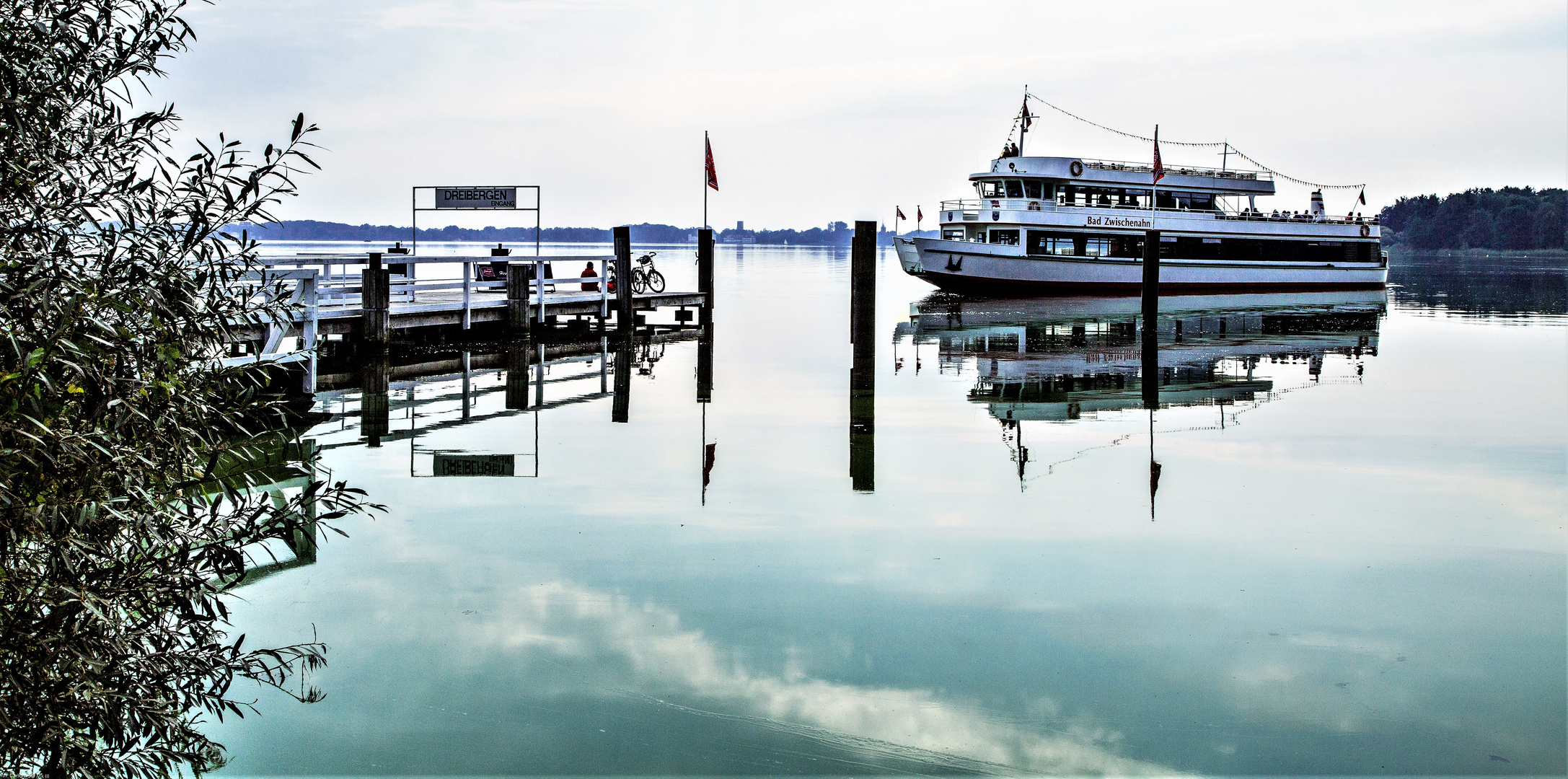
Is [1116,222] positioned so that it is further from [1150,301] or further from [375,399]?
[375,399]

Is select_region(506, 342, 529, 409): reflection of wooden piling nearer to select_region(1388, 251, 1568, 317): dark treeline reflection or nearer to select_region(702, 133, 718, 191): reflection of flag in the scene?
select_region(702, 133, 718, 191): reflection of flag

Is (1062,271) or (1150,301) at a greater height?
(1062,271)

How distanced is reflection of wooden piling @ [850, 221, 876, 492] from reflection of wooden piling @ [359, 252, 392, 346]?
722cm

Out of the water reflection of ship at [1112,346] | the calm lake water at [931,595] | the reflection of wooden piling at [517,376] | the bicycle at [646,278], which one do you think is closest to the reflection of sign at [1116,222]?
the water reflection of ship at [1112,346]

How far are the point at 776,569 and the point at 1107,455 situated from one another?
5.68m

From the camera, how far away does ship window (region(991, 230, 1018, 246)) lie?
47.1 meters

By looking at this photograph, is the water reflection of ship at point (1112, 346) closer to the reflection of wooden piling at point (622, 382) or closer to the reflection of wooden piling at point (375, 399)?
the reflection of wooden piling at point (622, 382)

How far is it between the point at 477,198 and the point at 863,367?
40.0 ft

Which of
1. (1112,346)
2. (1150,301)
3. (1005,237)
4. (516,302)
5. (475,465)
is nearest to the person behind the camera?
(475,465)

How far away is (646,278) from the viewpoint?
3322 centimetres

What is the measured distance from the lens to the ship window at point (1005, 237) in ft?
155

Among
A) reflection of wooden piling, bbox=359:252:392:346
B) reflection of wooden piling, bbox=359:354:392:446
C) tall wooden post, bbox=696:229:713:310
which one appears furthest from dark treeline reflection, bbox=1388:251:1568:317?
reflection of wooden piling, bbox=359:354:392:446

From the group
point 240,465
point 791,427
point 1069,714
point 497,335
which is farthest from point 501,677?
point 497,335

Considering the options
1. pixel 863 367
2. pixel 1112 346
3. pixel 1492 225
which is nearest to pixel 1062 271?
pixel 1112 346
